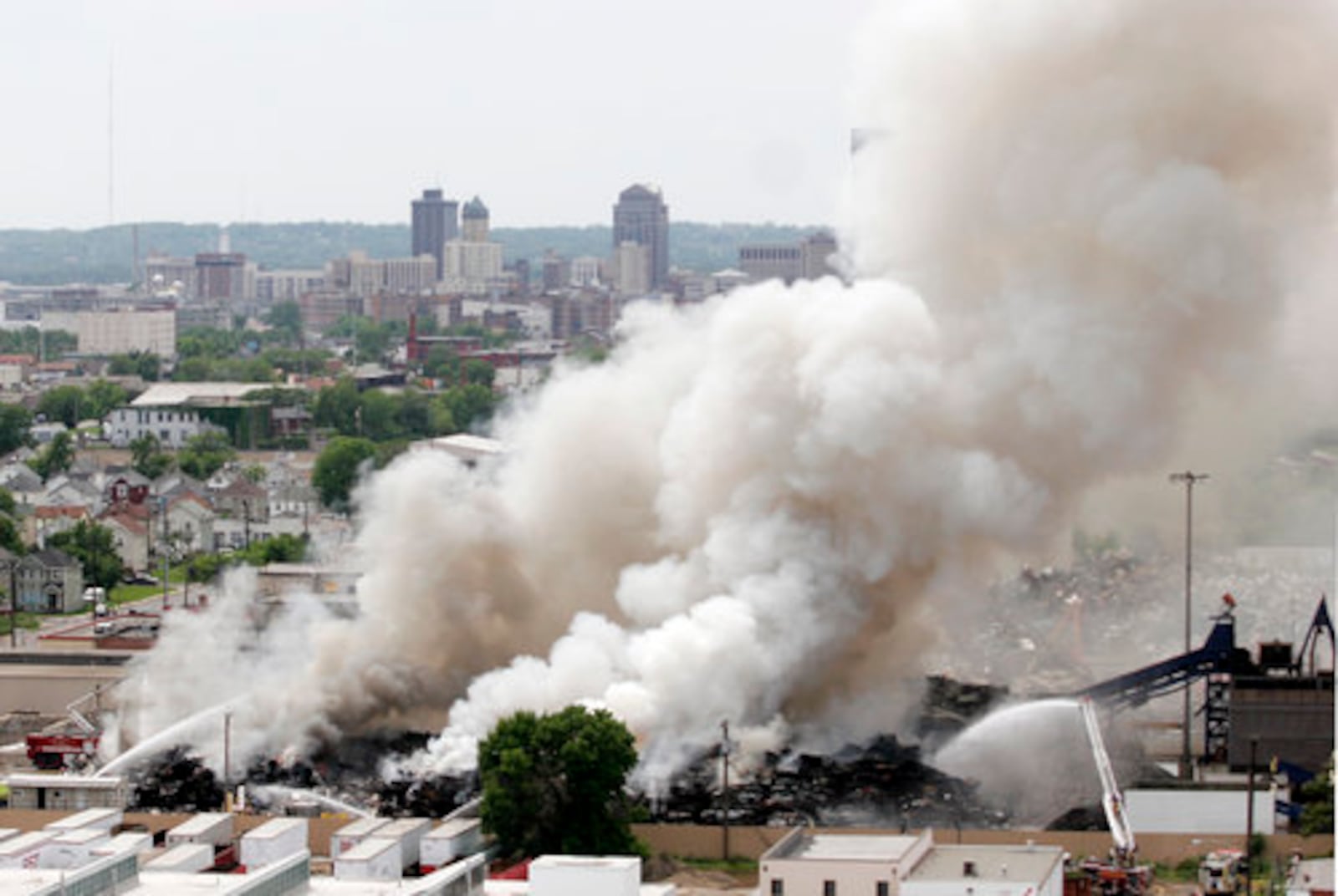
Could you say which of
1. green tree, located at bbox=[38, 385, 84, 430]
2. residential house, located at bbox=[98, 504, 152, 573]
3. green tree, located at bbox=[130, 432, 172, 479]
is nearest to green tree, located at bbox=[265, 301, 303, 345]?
green tree, located at bbox=[38, 385, 84, 430]

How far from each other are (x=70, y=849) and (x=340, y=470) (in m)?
46.1

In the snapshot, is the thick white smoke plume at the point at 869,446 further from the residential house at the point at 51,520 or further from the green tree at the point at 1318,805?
the residential house at the point at 51,520

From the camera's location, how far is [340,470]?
244 feet

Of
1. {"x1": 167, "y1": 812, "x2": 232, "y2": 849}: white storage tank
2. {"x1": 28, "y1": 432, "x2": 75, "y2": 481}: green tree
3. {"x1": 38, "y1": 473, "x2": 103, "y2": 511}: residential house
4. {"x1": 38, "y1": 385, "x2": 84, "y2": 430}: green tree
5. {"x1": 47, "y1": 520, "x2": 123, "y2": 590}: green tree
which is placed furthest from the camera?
{"x1": 38, "y1": 385, "x2": 84, "y2": 430}: green tree

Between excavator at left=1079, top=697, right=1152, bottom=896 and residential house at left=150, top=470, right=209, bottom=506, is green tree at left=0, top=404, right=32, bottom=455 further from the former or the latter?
excavator at left=1079, top=697, right=1152, bottom=896

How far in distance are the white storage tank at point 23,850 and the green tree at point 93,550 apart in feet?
100

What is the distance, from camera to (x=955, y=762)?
119 feet

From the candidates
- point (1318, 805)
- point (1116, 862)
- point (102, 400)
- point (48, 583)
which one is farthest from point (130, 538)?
point (102, 400)

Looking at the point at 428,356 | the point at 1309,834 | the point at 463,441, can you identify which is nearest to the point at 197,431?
the point at 463,441

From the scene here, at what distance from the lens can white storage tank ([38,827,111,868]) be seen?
28.3 meters

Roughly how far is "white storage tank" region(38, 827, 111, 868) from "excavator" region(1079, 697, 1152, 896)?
9960 mm

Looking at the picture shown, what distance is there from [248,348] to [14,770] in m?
119

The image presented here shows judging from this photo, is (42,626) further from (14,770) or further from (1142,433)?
(1142,433)

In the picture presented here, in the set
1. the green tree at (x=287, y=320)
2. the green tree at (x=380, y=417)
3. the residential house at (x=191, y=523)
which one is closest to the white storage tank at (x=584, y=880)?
the residential house at (x=191, y=523)
